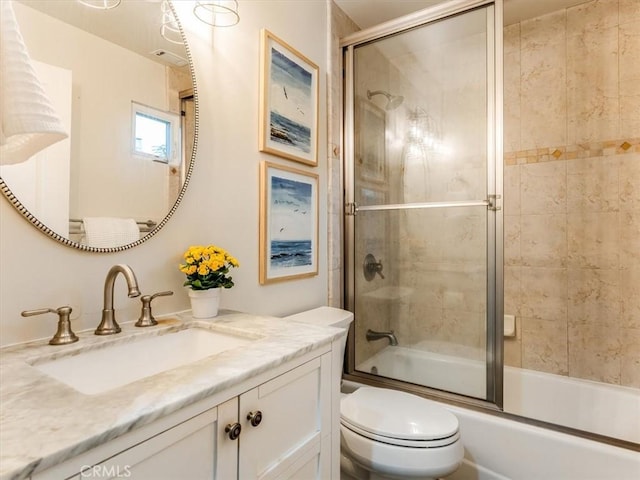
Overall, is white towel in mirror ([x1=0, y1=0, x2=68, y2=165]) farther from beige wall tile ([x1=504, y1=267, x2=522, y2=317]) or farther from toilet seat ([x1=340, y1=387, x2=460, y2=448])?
beige wall tile ([x1=504, y1=267, x2=522, y2=317])

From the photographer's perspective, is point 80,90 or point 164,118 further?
point 164,118

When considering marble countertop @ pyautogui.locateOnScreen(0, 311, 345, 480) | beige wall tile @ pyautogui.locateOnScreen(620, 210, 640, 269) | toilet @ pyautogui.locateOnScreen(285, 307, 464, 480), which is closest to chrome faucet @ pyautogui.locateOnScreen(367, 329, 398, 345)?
toilet @ pyautogui.locateOnScreen(285, 307, 464, 480)

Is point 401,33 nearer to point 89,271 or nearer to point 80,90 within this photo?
point 80,90

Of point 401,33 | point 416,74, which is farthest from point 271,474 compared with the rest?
point 401,33

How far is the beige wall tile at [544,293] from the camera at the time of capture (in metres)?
2.13

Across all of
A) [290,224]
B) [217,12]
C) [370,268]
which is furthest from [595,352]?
[217,12]

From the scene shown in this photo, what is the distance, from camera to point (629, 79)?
6.39 ft

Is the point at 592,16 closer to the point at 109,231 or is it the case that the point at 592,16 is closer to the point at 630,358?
the point at 630,358

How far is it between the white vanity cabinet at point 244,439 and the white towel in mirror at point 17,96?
51 cm

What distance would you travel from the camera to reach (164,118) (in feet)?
3.57

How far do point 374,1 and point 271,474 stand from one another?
2362 mm

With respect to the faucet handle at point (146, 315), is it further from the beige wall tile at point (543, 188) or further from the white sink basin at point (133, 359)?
the beige wall tile at point (543, 188)

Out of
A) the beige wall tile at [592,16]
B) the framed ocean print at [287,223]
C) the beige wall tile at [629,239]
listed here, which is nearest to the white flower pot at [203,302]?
the framed ocean print at [287,223]

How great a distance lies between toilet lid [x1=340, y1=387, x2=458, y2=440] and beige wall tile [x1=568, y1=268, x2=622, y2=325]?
130cm
